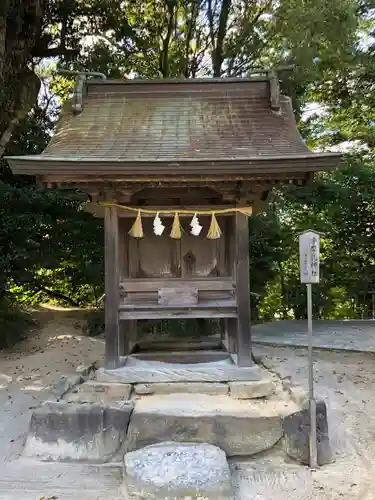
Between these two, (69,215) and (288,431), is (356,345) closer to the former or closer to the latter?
(288,431)

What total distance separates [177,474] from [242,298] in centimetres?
245

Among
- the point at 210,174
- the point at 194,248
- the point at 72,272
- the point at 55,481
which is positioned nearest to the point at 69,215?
the point at 72,272

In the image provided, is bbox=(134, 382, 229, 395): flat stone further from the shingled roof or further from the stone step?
the shingled roof

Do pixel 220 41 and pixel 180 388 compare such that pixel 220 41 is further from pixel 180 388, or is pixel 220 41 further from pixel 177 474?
pixel 177 474

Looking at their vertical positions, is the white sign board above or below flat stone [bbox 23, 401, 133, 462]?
above

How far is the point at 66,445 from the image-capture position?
4590 mm

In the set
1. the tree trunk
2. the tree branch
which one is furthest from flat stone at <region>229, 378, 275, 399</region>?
the tree trunk

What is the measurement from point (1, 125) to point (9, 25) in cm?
241

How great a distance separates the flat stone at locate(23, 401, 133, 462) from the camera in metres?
4.58

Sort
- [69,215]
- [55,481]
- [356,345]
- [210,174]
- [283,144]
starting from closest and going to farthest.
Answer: [55,481] < [210,174] < [283,144] < [356,345] < [69,215]

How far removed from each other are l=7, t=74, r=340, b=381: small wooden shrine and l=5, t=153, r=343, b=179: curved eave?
0.5 inches

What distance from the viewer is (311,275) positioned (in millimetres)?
4500

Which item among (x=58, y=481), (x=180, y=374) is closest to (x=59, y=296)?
(x=180, y=374)

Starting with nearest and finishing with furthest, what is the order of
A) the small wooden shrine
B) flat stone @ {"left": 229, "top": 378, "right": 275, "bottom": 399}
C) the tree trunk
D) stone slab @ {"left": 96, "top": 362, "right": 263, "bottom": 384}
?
the small wooden shrine
flat stone @ {"left": 229, "top": 378, "right": 275, "bottom": 399}
stone slab @ {"left": 96, "top": 362, "right": 263, "bottom": 384}
the tree trunk
